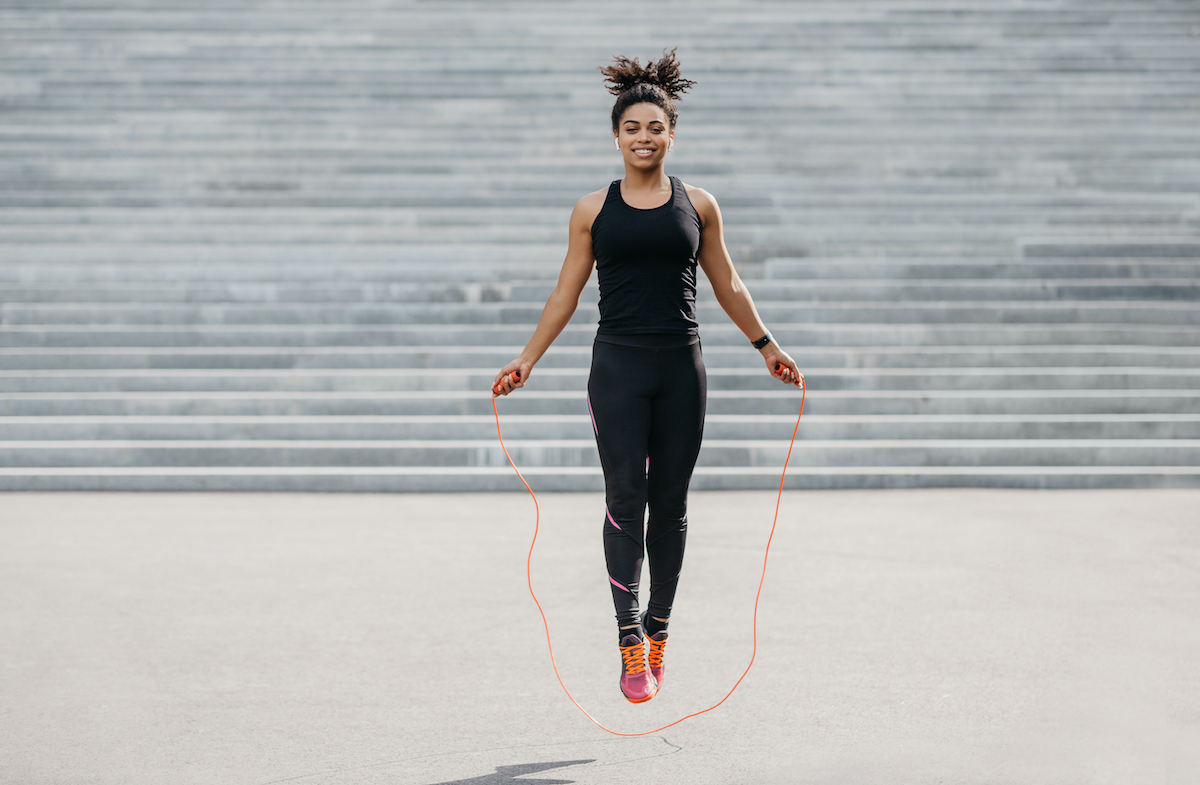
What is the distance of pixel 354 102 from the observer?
42.7 feet

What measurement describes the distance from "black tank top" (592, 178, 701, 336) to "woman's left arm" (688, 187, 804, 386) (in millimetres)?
80

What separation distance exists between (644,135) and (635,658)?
5.61 ft

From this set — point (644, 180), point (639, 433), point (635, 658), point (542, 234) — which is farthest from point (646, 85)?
point (542, 234)

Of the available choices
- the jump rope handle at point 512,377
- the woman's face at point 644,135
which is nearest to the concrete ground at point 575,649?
the jump rope handle at point 512,377

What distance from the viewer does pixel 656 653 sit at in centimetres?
375

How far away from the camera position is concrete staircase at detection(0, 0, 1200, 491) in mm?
8172

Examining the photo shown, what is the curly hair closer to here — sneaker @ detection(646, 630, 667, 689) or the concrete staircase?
sneaker @ detection(646, 630, 667, 689)

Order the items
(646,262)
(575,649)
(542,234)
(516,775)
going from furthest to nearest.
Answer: (542,234), (575,649), (646,262), (516,775)

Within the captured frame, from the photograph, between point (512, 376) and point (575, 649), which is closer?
point (512, 376)

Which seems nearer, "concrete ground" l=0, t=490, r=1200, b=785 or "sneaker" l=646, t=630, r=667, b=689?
"concrete ground" l=0, t=490, r=1200, b=785

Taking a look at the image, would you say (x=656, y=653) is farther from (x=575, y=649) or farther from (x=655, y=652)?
(x=575, y=649)

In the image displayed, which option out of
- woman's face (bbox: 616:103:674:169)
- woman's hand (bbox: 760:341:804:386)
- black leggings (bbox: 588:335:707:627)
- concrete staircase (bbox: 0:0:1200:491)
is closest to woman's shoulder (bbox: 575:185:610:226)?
woman's face (bbox: 616:103:674:169)

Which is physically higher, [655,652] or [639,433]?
[639,433]

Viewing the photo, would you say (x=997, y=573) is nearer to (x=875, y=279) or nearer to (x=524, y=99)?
(x=875, y=279)
